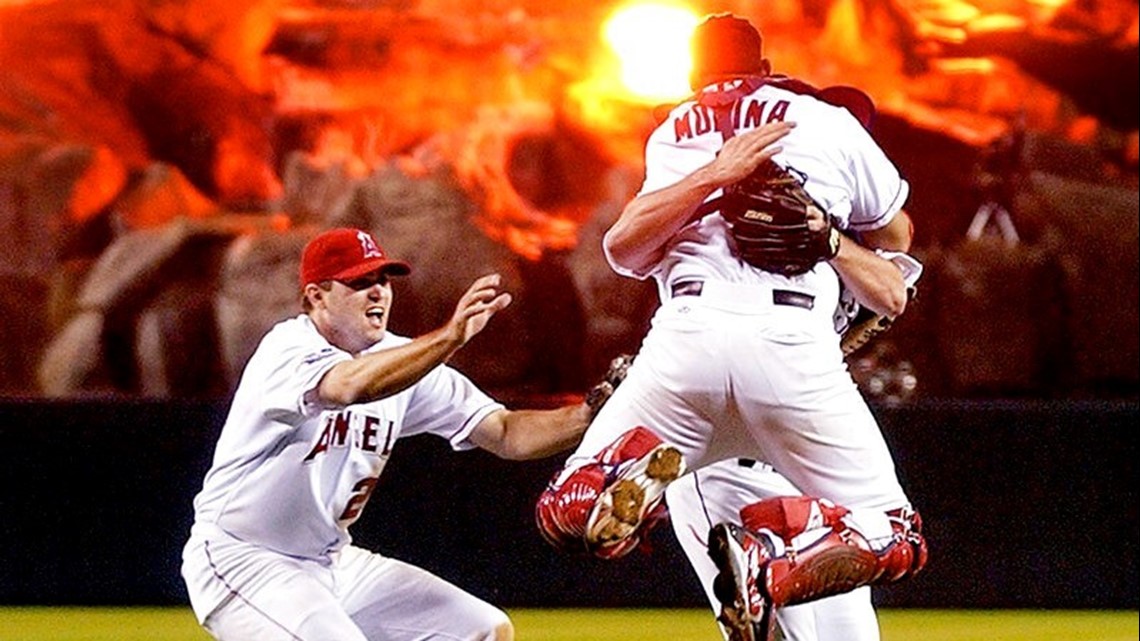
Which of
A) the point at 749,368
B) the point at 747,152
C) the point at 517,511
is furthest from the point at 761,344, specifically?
the point at 517,511

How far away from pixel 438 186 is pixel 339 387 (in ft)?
32.0

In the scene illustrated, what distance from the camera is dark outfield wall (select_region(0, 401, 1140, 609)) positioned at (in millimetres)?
9641

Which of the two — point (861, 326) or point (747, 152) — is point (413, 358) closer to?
point (747, 152)

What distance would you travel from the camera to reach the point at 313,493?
5609mm

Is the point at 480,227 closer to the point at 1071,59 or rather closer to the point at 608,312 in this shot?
the point at 608,312

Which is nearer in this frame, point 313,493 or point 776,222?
point 776,222

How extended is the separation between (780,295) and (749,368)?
203mm

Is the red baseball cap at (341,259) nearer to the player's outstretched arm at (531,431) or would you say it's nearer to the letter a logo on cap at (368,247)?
the letter a logo on cap at (368,247)

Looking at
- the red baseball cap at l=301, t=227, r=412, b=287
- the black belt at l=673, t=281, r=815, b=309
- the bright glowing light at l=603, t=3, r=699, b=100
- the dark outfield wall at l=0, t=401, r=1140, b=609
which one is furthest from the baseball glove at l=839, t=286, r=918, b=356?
the bright glowing light at l=603, t=3, r=699, b=100

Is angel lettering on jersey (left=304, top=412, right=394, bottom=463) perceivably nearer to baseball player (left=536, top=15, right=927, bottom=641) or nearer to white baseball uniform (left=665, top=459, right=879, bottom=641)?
baseball player (left=536, top=15, right=927, bottom=641)

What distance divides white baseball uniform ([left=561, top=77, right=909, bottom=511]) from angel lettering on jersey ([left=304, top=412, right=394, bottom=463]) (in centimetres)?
59

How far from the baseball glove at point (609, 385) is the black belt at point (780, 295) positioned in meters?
0.41

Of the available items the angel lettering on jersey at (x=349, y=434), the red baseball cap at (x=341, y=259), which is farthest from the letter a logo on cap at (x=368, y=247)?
the angel lettering on jersey at (x=349, y=434)

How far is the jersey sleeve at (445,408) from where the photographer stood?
19.8 ft
